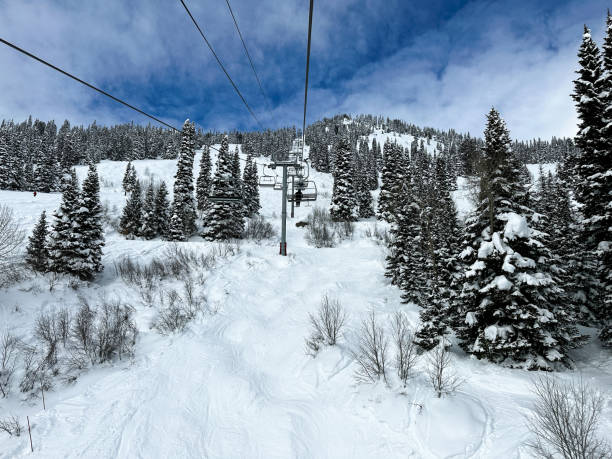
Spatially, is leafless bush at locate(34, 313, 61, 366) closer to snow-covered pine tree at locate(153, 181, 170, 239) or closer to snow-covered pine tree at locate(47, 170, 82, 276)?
snow-covered pine tree at locate(47, 170, 82, 276)

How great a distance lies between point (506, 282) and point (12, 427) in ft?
51.7

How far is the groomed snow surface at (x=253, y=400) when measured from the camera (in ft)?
20.2

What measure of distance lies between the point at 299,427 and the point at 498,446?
14.4 ft

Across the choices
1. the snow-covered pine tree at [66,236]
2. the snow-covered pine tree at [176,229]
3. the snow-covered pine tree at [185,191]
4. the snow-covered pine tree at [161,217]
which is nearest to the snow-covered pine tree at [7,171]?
the snow-covered pine tree at [185,191]

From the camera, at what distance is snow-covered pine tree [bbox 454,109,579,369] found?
10.7m

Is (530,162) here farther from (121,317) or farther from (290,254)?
(121,317)

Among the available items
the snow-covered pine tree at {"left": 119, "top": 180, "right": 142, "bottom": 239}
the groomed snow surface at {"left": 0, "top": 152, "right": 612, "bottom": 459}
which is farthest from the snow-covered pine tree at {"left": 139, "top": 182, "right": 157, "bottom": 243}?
the groomed snow surface at {"left": 0, "top": 152, "right": 612, "bottom": 459}

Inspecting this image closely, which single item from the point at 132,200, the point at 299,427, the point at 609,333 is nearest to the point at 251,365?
the point at 299,427

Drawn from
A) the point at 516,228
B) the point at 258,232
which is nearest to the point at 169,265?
the point at 258,232

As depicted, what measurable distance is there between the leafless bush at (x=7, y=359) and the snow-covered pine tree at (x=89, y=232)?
705 cm

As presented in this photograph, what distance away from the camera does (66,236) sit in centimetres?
1691

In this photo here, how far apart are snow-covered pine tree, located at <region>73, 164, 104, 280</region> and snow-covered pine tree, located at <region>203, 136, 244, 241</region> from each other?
13.7 m

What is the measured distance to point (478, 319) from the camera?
12.1m

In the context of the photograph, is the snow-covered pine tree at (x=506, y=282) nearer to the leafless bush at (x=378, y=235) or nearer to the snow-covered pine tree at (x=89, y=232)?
the leafless bush at (x=378, y=235)
